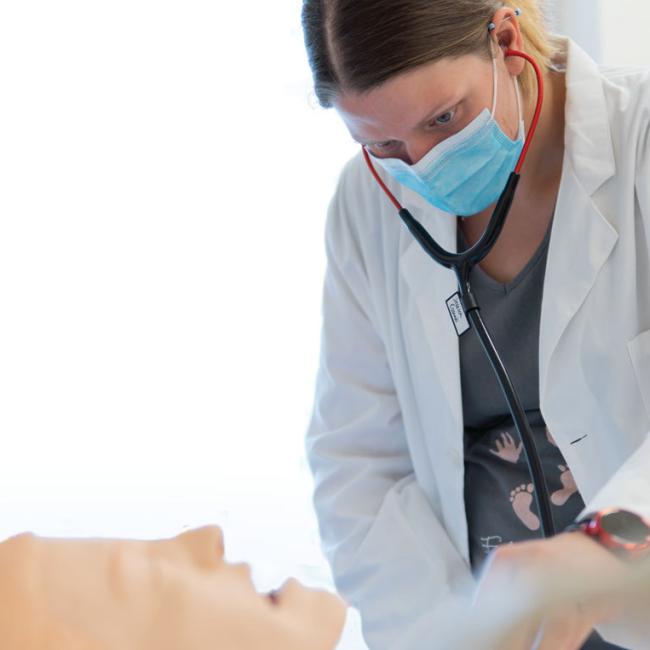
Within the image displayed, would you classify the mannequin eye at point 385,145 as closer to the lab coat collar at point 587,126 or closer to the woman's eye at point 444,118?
the woman's eye at point 444,118

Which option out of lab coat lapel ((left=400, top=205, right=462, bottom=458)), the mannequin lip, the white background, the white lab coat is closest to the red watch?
the white lab coat

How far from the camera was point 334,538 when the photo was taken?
1.48 metres

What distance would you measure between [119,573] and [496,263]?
737 millimetres

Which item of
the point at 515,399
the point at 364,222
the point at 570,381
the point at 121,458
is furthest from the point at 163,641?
the point at 121,458

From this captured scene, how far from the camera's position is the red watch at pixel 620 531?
31.1 inches

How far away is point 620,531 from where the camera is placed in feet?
2.67

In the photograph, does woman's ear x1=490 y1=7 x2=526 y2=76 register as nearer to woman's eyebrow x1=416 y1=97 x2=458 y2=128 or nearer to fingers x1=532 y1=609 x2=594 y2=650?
woman's eyebrow x1=416 y1=97 x2=458 y2=128

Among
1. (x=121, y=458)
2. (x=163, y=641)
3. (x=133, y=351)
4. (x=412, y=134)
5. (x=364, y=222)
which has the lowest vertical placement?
(x=121, y=458)

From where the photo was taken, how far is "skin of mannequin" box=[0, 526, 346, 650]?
75cm

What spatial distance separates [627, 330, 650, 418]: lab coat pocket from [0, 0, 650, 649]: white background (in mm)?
1027

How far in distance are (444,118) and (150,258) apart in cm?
105

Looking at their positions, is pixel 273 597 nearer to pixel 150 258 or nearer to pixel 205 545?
pixel 205 545

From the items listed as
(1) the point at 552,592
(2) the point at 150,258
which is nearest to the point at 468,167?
(1) the point at 552,592

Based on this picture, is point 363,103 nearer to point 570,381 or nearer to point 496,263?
point 496,263
